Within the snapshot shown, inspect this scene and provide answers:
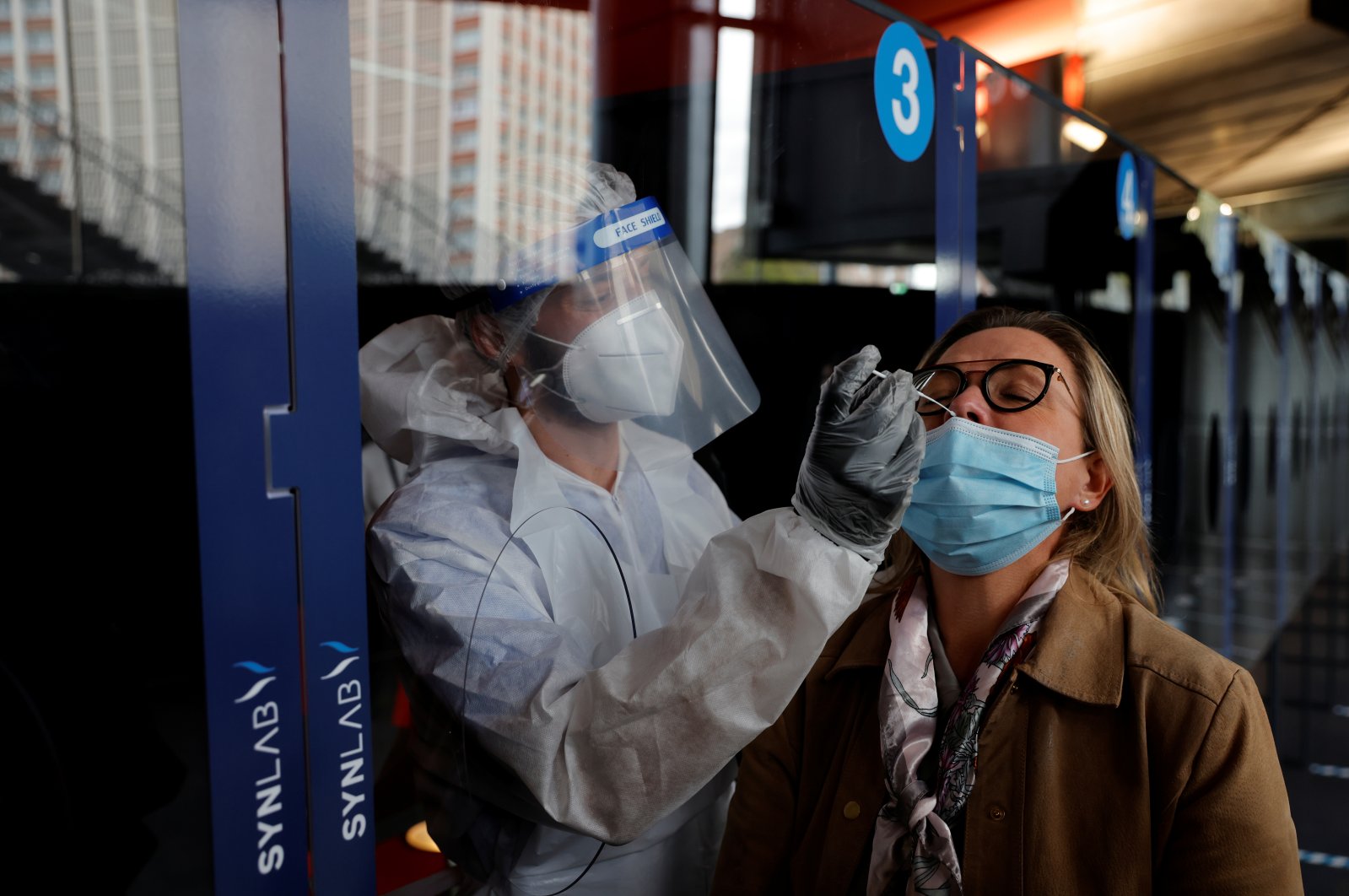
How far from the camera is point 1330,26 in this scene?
14.5 feet

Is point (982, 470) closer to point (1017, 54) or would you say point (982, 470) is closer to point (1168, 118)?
point (1017, 54)

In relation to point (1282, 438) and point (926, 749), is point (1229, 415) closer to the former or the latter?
point (1282, 438)

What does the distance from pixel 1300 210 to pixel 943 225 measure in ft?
32.7

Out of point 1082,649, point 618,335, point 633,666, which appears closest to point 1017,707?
point 1082,649

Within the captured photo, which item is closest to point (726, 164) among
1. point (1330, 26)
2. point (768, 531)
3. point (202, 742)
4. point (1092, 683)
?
point (768, 531)

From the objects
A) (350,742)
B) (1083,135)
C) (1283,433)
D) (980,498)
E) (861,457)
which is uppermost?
(1083,135)

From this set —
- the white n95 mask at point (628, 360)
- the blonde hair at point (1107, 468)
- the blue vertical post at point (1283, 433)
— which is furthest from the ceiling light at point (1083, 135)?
the blue vertical post at point (1283, 433)

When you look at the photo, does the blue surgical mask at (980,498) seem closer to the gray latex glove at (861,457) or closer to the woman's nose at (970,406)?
the woman's nose at (970,406)

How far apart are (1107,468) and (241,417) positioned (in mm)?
1275

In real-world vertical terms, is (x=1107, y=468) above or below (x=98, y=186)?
below

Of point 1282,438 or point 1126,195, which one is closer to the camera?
point 1126,195

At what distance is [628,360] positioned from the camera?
1385 millimetres

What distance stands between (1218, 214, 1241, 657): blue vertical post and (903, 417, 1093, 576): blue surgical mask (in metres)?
3.90

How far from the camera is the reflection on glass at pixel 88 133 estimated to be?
3.39 feet
